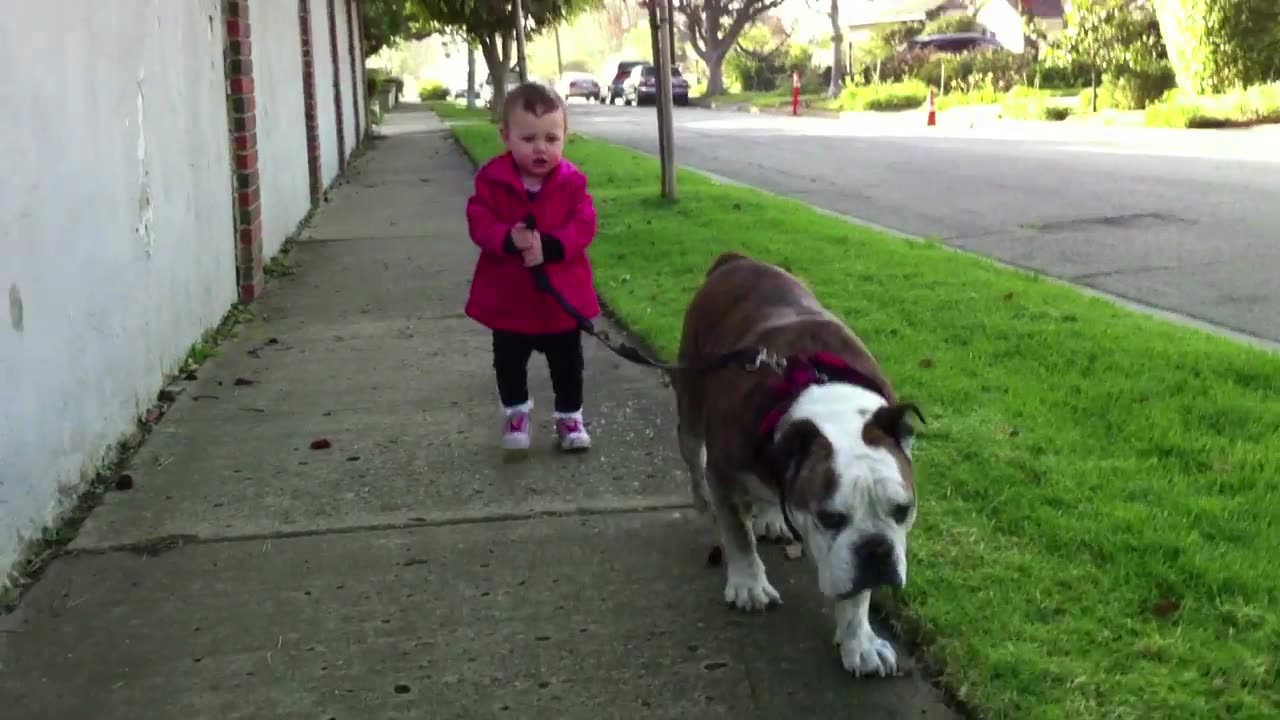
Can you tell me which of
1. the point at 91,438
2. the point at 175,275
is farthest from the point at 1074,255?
the point at 91,438

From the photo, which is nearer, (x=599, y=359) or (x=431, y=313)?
(x=599, y=359)

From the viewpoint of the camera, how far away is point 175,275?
592cm

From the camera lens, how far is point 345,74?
19734 millimetres

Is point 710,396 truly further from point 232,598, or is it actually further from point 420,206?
point 420,206

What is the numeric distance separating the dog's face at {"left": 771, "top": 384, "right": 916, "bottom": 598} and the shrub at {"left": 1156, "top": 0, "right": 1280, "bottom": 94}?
874 inches

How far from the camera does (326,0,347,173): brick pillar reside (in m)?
16.9

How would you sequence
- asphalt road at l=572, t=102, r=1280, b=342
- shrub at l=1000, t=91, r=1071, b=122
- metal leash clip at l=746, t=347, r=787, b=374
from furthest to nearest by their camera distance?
shrub at l=1000, t=91, r=1071, b=122 < asphalt road at l=572, t=102, r=1280, b=342 < metal leash clip at l=746, t=347, r=787, b=374

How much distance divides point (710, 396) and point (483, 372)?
2.75 metres

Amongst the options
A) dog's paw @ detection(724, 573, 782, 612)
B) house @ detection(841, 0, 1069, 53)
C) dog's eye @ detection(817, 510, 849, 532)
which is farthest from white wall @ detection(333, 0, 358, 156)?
house @ detection(841, 0, 1069, 53)

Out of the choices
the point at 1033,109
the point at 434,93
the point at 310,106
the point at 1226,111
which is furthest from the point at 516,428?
the point at 434,93

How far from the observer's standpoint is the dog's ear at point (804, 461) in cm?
274

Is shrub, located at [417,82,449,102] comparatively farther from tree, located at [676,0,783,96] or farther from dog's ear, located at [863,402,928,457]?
dog's ear, located at [863,402,928,457]

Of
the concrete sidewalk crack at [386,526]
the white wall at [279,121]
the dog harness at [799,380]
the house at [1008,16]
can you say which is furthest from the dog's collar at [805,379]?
the house at [1008,16]

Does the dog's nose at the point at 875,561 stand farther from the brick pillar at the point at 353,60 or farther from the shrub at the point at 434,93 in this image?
the shrub at the point at 434,93
